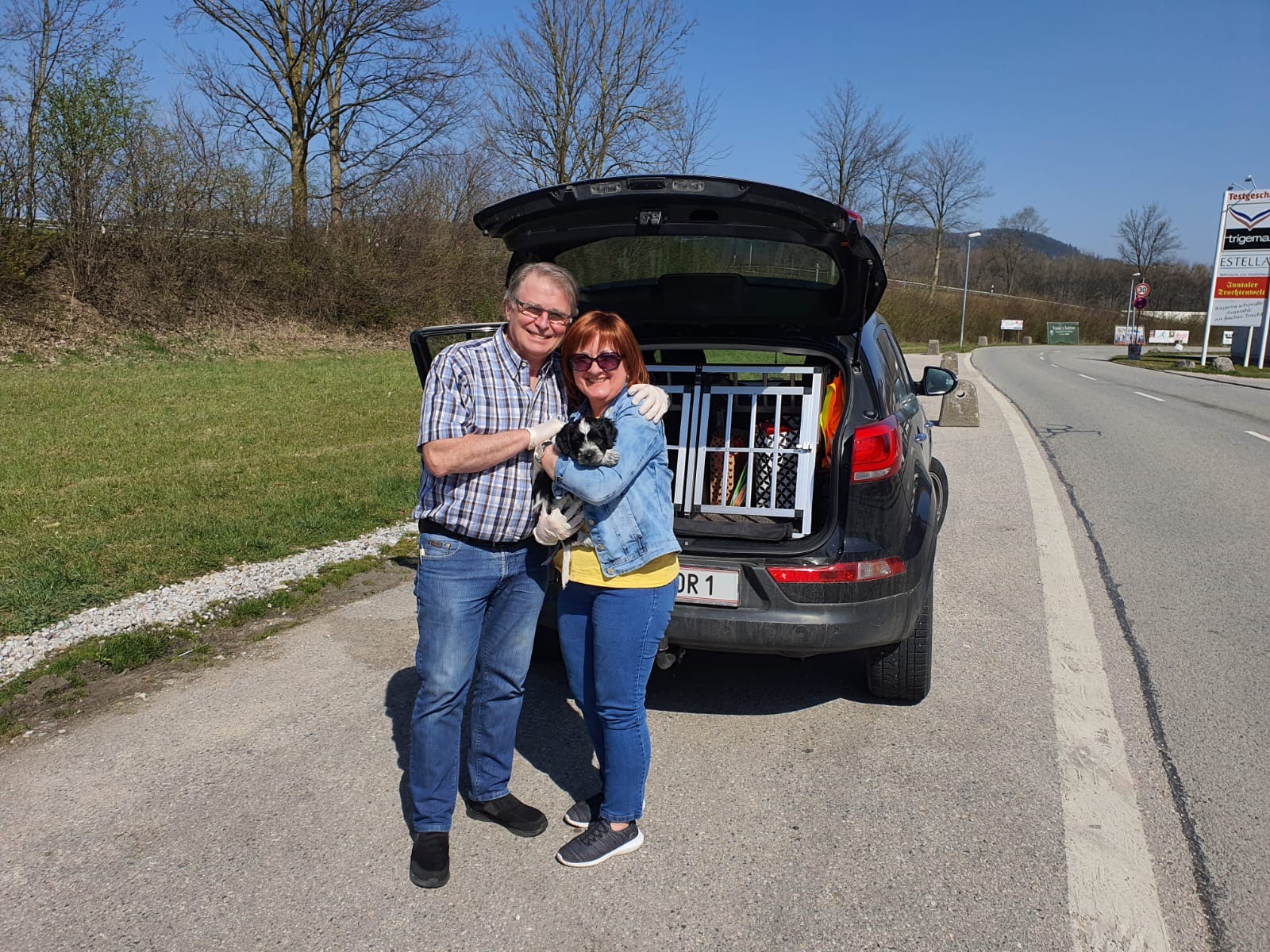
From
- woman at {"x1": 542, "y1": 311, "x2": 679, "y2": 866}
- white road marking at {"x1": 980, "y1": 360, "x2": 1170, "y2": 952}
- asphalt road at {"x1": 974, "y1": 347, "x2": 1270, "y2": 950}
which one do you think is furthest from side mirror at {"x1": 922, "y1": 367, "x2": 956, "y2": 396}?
woman at {"x1": 542, "y1": 311, "x2": 679, "y2": 866}

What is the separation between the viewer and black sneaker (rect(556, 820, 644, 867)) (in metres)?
2.68

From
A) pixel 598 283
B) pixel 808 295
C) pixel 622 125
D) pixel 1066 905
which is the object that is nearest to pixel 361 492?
pixel 598 283

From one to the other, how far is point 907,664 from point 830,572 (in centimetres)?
67

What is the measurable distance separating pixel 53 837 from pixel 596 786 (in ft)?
5.55

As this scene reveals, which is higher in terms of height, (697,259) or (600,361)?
(697,259)

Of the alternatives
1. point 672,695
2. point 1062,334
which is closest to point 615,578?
point 672,695

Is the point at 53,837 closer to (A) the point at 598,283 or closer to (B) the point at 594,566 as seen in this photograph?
(B) the point at 594,566

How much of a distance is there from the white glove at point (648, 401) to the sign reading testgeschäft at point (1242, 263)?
118 feet

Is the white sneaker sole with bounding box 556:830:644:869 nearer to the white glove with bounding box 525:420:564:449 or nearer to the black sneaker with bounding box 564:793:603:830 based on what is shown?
the black sneaker with bounding box 564:793:603:830

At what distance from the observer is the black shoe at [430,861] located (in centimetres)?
256

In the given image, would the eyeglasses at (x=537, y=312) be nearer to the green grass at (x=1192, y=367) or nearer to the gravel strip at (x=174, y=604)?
the gravel strip at (x=174, y=604)

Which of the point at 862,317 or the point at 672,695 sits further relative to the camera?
the point at 672,695

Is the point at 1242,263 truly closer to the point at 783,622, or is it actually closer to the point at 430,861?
the point at 783,622

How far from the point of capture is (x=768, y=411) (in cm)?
420
